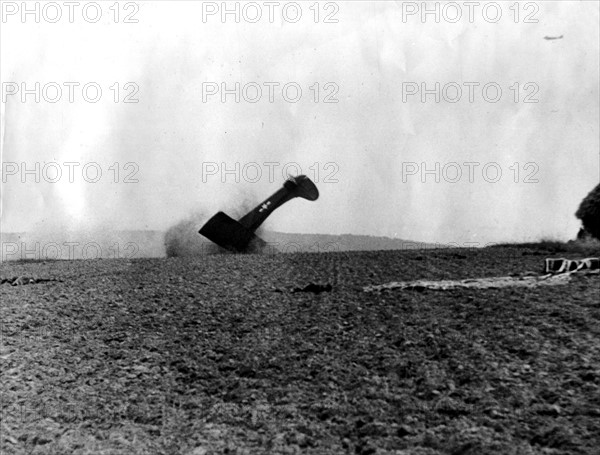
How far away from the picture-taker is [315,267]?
33.3 ft

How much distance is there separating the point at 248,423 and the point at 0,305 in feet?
15.1

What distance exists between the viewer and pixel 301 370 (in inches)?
189

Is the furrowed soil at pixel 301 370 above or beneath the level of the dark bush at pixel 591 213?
beneath

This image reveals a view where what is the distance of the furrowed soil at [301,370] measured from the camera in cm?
372

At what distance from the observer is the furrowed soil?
12.2 ft

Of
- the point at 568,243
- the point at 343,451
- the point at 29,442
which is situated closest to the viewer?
the point at 343,451

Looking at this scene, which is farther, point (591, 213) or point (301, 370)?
point (591, 213)

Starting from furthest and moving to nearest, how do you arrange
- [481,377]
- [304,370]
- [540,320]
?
[540,320] < [304,370] < [481,377]

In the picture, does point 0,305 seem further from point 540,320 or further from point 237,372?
point 540,320

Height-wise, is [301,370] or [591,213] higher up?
[591,213]

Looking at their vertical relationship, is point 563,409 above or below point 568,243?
below

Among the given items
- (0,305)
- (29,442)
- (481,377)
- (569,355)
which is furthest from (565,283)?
(0,305)

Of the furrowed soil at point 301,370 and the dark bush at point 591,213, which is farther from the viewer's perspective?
the dark bush at point 591,213

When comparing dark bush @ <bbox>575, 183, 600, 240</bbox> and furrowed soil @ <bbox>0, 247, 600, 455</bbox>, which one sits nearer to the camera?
furrowed soil @ <bbox>0, 247, 600, 455</bbox>
